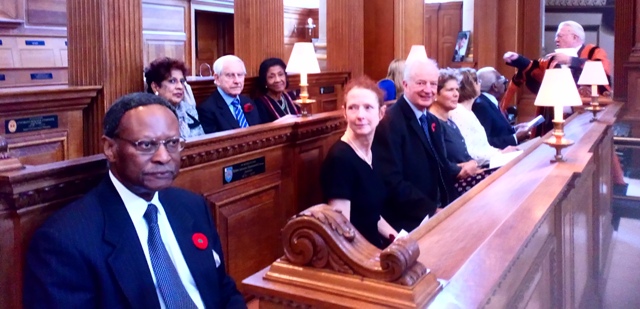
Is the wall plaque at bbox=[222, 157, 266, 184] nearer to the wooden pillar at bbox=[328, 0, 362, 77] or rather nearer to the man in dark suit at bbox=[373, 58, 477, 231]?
the man in dark suit at bbox=[373, 58, 477, 231]

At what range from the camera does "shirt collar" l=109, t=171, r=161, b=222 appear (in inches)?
67.4

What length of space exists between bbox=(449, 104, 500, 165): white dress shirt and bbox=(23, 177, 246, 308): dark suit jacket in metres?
2.71

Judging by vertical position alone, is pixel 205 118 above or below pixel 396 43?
below

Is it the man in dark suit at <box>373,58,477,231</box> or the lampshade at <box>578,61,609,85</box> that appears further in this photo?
the lampshade at <box>578,61,609,85</box>

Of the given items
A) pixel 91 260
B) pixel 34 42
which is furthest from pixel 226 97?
pixel 34 42

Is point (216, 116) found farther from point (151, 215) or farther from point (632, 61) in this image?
point (632, 61)

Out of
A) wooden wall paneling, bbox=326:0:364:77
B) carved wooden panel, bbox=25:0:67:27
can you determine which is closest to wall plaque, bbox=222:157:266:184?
wooden wall paneling, bbox=326:0:364:77

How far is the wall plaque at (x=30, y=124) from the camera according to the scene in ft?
11.7

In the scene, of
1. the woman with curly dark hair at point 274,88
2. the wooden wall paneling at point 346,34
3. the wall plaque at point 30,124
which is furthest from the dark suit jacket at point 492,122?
the wall plaque at point 30,124

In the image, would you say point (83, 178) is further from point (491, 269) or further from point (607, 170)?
point (607, 170)

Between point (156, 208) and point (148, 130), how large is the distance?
21 centimetres

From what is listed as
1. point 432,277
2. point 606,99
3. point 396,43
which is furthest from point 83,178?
point 396,43

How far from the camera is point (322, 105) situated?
6520 mm

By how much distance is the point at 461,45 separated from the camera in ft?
37.8
